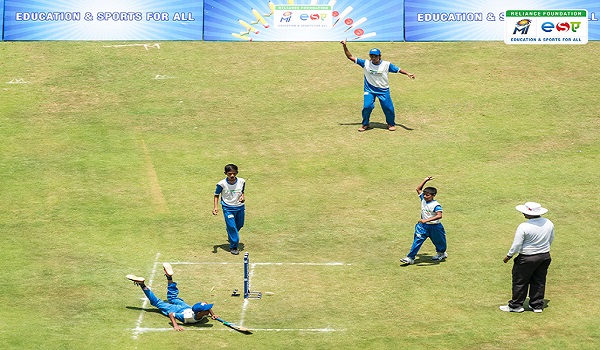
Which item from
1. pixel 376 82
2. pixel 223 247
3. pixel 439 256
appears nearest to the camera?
pixel 439 256

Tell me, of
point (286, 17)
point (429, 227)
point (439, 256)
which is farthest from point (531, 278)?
point (286, 17)

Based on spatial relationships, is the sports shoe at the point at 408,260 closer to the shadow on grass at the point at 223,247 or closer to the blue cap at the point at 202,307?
the shadow on grass at the point at 223,247

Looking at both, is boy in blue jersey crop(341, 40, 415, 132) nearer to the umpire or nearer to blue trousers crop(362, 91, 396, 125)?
blue trousers crop(362, 91, 396, 125)

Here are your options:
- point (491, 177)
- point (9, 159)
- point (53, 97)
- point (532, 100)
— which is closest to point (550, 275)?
point (491, 177)

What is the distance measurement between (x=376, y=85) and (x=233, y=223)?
8.90m

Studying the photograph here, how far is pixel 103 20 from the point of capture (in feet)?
134

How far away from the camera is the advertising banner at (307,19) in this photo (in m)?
39.9

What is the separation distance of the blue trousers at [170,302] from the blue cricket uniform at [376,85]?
12.2 m

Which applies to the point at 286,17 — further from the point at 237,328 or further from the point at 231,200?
the point at 237,328

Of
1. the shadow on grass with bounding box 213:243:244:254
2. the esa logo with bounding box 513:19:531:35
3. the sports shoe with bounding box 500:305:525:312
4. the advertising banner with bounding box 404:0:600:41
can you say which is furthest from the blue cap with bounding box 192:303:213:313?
the esa logo with bounding box 513:19:531:35

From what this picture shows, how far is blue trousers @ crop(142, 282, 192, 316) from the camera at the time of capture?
24.2 meters

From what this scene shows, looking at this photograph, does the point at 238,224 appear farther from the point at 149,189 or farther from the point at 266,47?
the point at 266,47

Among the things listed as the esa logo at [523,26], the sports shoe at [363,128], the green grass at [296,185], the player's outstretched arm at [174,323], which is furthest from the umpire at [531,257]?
the esa logo at [523,26]

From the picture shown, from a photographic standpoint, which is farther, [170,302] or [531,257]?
[170,302]
